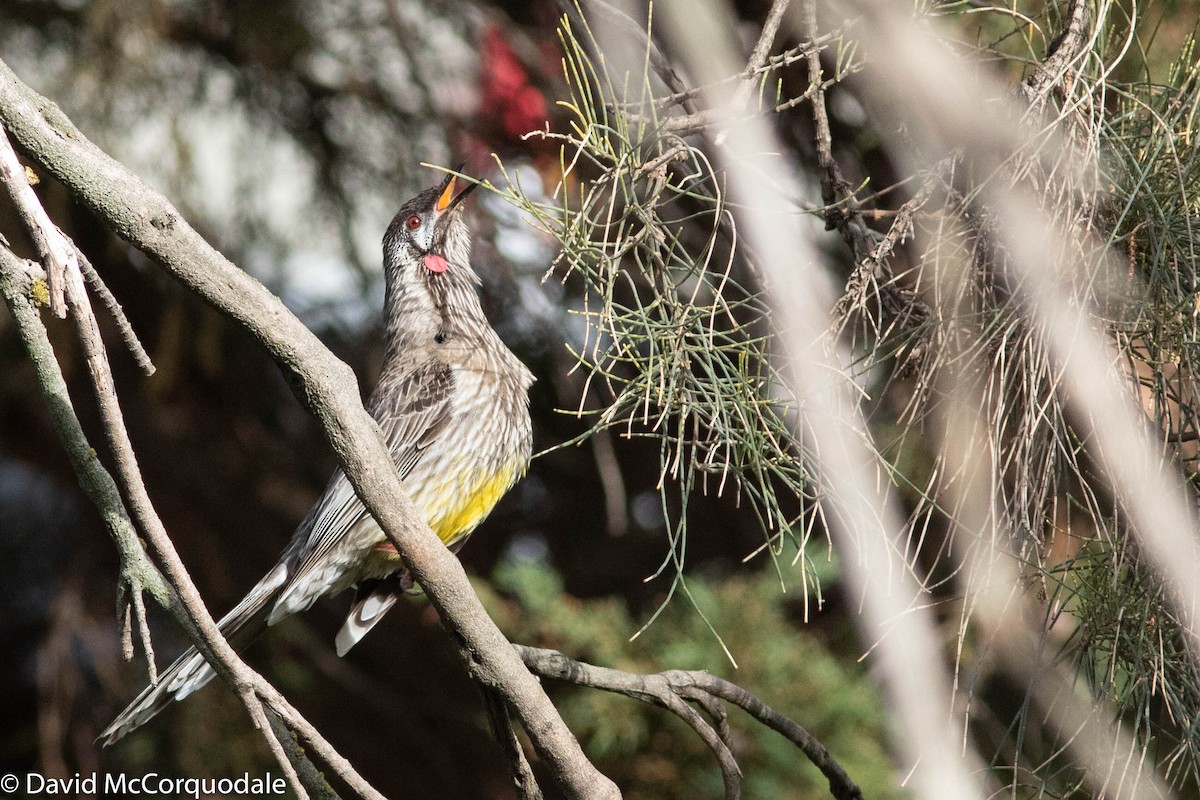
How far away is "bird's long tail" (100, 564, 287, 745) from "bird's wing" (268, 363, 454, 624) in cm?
5

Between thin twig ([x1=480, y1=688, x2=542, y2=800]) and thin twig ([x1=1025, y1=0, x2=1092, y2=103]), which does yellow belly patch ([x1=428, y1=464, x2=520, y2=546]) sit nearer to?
thin twig ([x1=480, y1=688, x2=542, y2=800])

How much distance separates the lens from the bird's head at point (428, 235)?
149 inches

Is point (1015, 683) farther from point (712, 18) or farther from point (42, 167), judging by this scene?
point (42, 167)

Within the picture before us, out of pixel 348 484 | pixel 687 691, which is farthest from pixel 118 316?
pixel 348 484

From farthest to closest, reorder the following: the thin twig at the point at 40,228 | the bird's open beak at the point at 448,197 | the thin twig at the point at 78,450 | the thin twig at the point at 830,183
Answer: the bird's open beak at the point at 448,197 < the thin twig at the point at 830,183 < the thin twig at the point at 78,450 < the thin twig at the point at 40,228

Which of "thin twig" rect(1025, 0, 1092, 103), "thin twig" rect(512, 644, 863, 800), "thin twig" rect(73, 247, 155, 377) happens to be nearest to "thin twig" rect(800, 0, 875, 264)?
"thin twig" rect(1025, 0, 1092, 103)

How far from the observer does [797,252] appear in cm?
154

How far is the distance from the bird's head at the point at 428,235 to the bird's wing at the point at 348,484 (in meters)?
0.38

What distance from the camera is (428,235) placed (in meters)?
3.86

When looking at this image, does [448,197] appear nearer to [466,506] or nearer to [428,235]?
[428,235]

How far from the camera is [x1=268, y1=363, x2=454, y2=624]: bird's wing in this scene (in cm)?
335

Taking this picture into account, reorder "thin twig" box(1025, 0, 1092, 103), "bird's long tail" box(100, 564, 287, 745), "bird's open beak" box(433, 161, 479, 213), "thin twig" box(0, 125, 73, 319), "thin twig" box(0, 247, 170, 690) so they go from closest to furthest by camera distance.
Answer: "thin twig" box(0, 125, 73, 319) → "thin twig" box(0, 247, 170, 690) → "thin twig" box(1025, 0, 1092, 103) → "bird's long tail" box(100, 564, 287, 745) → "bird's open beak" box(433, 161, 479, 213)

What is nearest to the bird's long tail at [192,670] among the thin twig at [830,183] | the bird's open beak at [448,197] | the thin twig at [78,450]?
the thin twig at [78,450]

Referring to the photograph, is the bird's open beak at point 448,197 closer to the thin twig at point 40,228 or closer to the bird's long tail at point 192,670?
the bird's long tail at point 192,670
